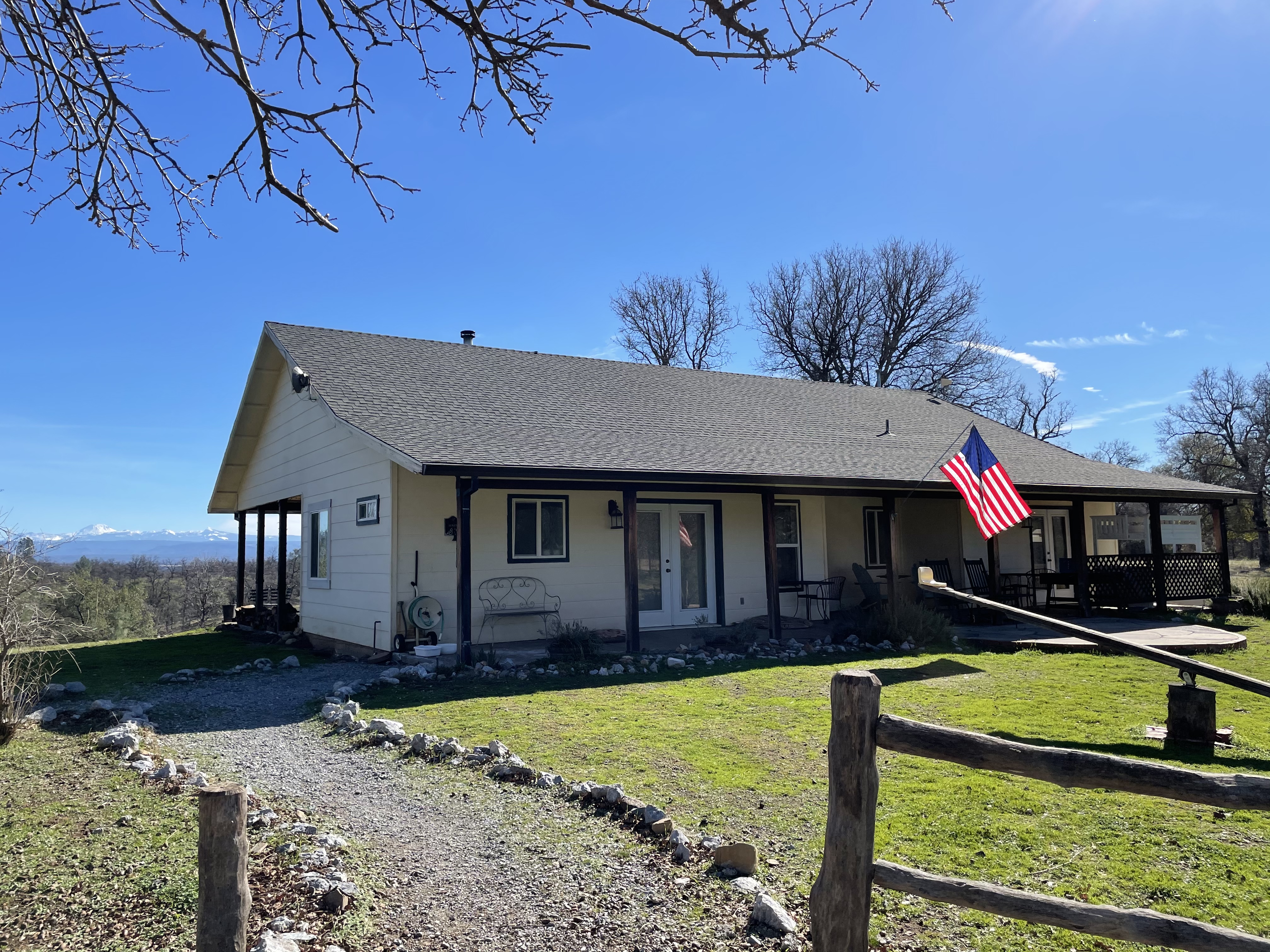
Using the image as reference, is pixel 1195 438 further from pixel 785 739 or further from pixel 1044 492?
pixel 785 739

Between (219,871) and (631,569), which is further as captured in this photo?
(631,569)

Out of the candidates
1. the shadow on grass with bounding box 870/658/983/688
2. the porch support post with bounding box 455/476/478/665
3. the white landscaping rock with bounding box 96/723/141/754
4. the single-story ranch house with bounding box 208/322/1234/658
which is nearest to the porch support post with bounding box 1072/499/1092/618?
the single-story ranch house with bounding box 208/322/1234/658

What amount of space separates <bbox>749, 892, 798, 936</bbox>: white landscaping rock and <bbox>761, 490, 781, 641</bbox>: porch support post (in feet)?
28.6

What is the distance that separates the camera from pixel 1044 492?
14891mm

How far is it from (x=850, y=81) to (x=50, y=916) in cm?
542

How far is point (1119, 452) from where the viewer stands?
5428 cm

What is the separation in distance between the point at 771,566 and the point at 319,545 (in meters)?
7.57

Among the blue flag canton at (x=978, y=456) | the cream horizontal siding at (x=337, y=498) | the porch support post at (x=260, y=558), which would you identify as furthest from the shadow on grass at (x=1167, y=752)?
the porch support post at (x=260, y=558)

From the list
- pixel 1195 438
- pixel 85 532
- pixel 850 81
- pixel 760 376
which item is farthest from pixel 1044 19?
pixel 1195 438

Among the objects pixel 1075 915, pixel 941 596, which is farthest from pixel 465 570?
pixel 941 596

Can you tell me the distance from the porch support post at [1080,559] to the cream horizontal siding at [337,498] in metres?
12.4

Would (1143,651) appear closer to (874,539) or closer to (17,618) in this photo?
(17,618)

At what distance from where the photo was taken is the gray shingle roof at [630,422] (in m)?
11.0

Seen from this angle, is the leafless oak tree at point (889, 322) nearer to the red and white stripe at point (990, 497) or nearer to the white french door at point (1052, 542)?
the white french door at point (1052, 542)
